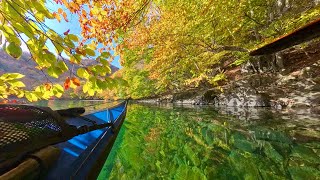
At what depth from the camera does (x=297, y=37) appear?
1.42 metres

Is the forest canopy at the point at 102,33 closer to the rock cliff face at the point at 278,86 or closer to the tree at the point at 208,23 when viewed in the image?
the tree at the point at 208,23

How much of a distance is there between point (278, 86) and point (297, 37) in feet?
56.6

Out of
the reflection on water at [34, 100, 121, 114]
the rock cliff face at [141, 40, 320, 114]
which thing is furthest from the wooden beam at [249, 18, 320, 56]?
the rock cliff face at [141, 40, 320, 114]

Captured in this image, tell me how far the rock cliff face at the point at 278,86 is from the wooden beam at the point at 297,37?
12.2 m

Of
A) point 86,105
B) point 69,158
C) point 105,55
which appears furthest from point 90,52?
point 86,105

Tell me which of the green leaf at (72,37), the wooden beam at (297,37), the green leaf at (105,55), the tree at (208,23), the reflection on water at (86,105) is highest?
the tree at (208,23)

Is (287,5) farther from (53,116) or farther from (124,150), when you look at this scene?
(53,116)

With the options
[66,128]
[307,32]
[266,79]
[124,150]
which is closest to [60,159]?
[66,128]

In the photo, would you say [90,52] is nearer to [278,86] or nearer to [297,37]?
[297,37]

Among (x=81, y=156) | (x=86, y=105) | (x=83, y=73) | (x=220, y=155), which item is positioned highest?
(x=83, y=73)

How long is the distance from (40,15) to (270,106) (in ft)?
54.2

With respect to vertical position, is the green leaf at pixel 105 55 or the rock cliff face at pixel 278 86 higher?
the rock cliff face at pixel 278 86

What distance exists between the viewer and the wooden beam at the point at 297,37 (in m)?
1.30

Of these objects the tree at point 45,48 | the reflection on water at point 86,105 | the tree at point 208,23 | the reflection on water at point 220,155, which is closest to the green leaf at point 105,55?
the tree at point 45,48
